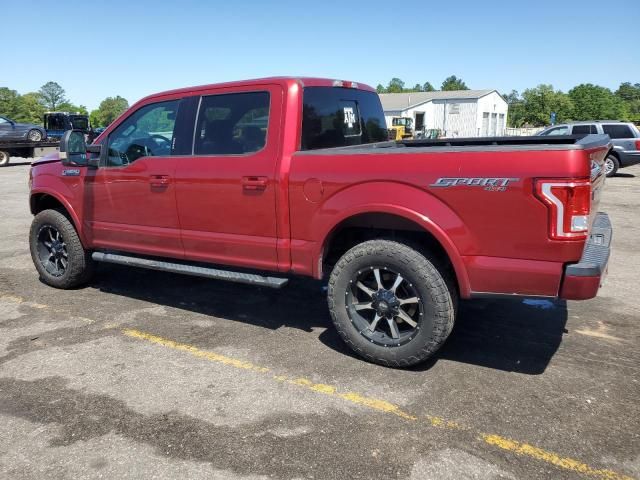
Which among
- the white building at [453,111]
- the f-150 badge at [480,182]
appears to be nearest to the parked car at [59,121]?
the white building at [453,111]

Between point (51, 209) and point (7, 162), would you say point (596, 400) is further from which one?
point (7, 162)

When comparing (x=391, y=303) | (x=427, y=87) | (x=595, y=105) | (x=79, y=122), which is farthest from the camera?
(x=427, y=87)

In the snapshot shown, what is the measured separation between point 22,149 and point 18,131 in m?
0.78

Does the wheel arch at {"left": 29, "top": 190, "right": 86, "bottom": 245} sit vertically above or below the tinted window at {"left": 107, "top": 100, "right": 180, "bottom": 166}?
below

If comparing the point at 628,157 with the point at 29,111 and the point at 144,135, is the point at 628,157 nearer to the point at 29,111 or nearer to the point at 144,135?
the point at 144,135

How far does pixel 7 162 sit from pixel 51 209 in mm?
20612

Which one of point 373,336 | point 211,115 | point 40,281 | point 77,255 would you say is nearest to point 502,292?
point 373,336

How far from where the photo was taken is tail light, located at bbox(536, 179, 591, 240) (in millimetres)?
2893

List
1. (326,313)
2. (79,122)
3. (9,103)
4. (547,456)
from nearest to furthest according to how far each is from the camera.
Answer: (547,456), (326,313), (79,122), (9,103)

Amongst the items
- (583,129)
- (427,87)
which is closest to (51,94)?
(427,87)

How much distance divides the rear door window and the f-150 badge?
14751 millimetres

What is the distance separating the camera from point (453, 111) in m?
53.7

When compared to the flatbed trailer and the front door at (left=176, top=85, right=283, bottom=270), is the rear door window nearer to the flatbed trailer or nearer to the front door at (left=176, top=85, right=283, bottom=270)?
the front door at (left=176, top=85, right=283, bottom=270)

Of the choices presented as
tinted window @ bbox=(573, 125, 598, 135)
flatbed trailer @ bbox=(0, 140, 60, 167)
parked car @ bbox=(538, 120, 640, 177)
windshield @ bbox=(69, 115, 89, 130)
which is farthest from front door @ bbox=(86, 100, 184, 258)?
windshield @ bbox=(69, 115, 89, 130)
